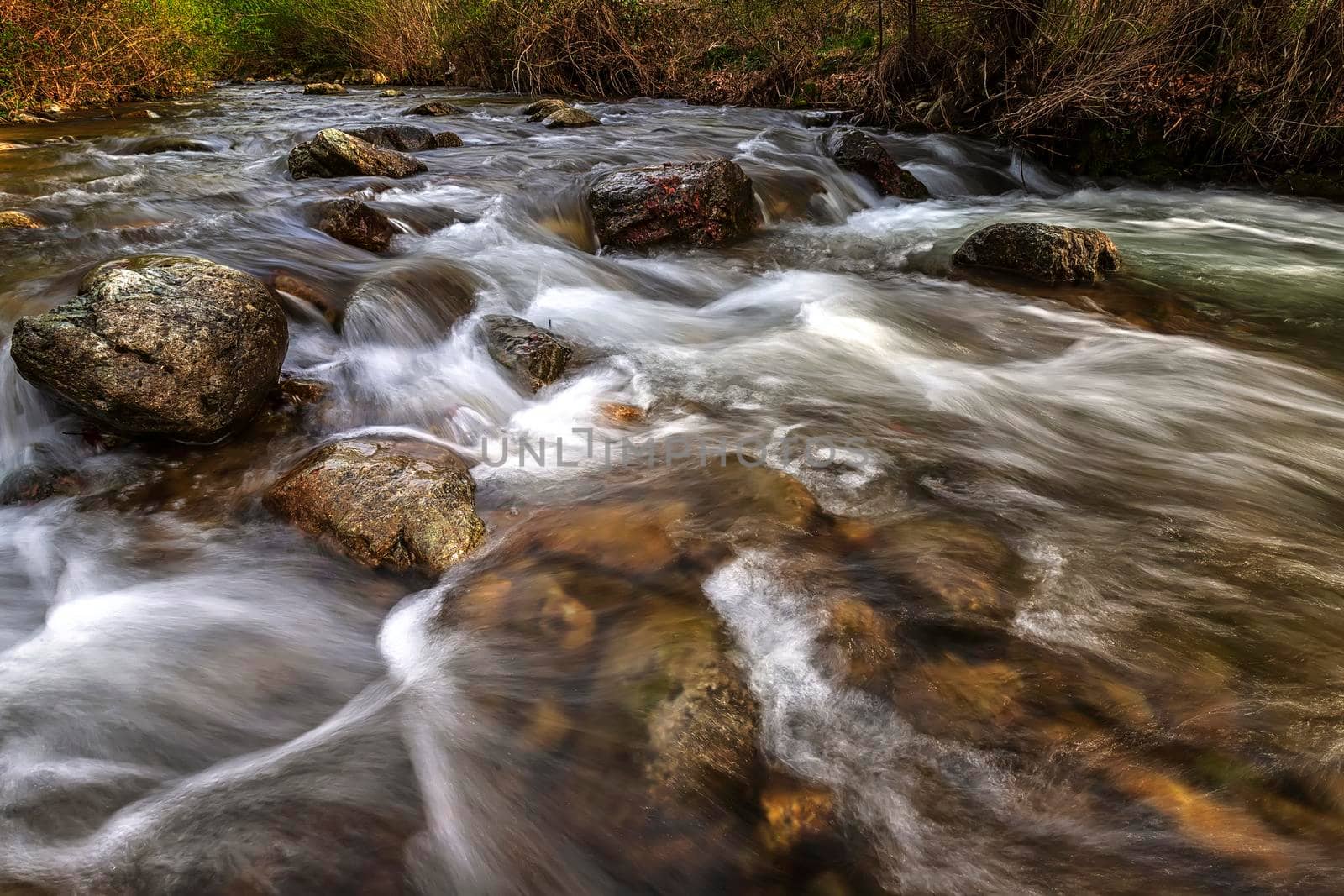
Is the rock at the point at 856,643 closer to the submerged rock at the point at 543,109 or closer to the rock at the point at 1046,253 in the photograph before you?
the rock at the point at 1046,253

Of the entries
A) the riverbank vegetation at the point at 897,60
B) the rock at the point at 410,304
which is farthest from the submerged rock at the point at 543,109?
the rock at the point at 410,304

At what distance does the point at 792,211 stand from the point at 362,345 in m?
4.59

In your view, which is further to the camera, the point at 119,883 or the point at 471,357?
the point at 471,357

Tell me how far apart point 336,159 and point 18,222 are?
2.55m

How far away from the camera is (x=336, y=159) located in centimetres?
665

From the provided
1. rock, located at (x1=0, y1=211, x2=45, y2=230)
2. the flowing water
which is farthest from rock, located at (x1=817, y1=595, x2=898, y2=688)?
rock, located at (x1=0, y1=211, x2=45, y2=230)

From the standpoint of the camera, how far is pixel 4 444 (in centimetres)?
328

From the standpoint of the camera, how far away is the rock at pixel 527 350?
4.08m

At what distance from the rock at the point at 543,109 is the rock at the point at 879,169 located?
4.58 meters

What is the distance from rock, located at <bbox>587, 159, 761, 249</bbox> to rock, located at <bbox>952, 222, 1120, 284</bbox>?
2109 millimetres

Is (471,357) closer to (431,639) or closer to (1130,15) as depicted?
(431,639)

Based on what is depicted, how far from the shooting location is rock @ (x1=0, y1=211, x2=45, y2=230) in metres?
4.71

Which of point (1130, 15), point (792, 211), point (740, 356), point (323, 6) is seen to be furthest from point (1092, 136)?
point (323, 6)

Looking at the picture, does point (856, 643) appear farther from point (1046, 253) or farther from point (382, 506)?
point (1046, 253)
